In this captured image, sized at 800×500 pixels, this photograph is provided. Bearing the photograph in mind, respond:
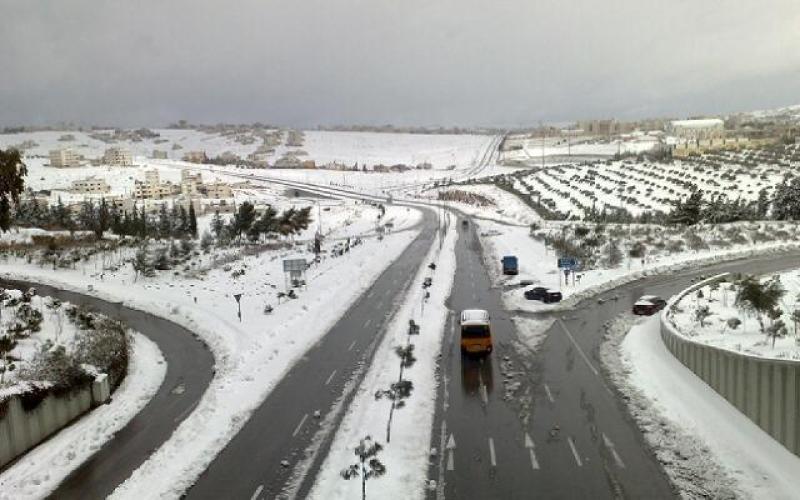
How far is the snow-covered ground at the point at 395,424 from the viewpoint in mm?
15453

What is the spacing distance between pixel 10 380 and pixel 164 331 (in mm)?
13439

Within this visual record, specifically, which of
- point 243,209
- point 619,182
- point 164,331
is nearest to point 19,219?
point 243,209

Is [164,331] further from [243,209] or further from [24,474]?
[243,209]

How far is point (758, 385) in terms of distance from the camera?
56.3ft

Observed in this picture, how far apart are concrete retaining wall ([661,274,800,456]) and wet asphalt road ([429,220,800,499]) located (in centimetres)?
295

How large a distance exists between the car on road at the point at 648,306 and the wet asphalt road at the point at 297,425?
12.6 m

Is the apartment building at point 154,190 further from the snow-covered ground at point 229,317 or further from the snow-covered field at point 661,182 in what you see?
the snow-covered ground at point 229,317

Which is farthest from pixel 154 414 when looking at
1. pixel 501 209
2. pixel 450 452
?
pixel 501 209

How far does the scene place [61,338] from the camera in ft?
89.9

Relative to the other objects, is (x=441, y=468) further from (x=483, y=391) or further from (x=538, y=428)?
(x=483, y=391)

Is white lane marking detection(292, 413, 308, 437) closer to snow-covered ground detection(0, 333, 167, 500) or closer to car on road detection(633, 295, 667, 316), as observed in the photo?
snow-covered ground detection(0, 333, 167, 500)

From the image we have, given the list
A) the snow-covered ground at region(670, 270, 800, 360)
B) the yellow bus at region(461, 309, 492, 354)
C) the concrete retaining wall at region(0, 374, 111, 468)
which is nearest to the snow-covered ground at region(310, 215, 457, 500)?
the yellow bus at region(461, 309, 492, 354)

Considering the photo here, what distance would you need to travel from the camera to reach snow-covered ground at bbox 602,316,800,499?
583 inches

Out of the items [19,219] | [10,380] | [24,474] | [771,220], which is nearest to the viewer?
[24,474]
